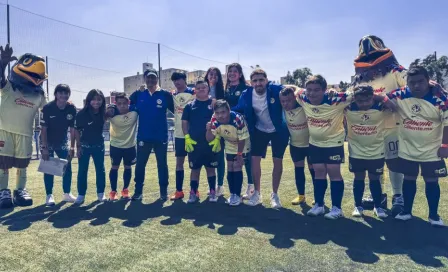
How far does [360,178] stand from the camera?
4391 mm

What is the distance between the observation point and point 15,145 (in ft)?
17.2

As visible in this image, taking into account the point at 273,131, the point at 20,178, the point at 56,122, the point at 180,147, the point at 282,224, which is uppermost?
the point at 56,122

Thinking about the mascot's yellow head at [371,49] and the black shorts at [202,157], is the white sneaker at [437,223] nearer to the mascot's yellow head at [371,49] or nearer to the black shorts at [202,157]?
the mascot's yellow head at [371,49]

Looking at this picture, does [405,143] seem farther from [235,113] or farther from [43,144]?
[43,144]

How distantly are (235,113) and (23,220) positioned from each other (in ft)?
10.3

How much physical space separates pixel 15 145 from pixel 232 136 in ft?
11.1

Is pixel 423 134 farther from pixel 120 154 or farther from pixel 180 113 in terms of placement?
pixel 120 154

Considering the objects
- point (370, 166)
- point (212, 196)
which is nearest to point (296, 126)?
point (370, 166)

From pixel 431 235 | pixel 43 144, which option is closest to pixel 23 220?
pixel 43 144

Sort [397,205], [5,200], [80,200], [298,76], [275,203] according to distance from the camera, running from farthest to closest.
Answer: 1. [298,76]
2. [80,200]
3. [5,200]
4. [275,203]
5. [397,205]

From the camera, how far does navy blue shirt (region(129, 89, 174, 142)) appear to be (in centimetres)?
544

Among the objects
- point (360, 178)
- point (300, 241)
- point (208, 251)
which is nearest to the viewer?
point (208, 251)

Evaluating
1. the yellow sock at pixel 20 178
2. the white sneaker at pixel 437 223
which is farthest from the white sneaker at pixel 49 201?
Answer: the white sneaker at pixel 437 223

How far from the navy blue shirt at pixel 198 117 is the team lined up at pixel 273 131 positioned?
0.02 meters
